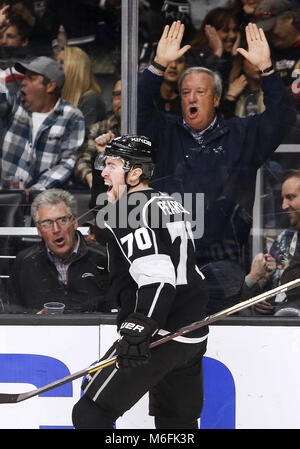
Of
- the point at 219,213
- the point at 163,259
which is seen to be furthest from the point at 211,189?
the point at 163,259

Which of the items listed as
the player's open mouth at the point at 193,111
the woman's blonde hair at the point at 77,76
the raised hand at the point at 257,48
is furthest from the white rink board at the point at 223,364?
the raised hand at the point at 257,48

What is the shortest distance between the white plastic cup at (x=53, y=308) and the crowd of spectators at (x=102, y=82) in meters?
0.51

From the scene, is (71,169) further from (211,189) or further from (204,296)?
(204,296)

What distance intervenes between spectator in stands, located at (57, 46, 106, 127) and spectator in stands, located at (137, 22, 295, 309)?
0.26m

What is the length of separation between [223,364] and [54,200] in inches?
45.6

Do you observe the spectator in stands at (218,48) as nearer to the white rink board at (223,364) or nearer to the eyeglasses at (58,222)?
the eyeglasses at (58,222)

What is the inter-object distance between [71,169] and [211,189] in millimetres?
713

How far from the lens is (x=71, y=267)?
3.87 meters

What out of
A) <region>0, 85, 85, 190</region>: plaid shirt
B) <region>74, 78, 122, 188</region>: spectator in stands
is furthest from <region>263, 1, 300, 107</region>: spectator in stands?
<region>0, 85, 85, 190</region>: plaid shirt

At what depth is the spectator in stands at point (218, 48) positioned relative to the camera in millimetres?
3926

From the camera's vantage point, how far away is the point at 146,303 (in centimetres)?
292

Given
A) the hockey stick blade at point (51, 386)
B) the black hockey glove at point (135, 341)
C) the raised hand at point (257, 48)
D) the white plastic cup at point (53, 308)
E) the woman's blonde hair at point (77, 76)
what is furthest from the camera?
the woman's blonde hair at point (77, 76)

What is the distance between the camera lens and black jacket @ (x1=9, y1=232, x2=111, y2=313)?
383cm

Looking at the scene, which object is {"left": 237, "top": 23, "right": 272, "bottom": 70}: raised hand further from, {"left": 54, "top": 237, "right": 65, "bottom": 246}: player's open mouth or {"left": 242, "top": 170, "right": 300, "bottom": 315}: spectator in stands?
{"left": 54, "top": 237, "right": 65, "bottom": 246}: player's open mouth
